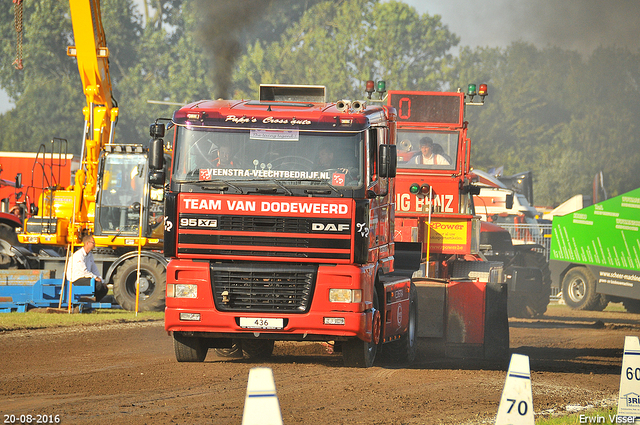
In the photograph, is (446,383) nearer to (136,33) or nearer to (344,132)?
(344,132)

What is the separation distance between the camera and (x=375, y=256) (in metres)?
10.7

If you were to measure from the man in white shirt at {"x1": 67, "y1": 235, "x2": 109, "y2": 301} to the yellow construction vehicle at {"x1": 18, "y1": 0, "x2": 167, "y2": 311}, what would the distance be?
611 mm

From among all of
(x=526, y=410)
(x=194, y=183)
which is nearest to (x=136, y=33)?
(x=194, y=183)

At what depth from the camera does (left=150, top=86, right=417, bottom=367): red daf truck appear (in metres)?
9.89

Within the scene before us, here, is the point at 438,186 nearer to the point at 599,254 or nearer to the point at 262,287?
the point at 262,287

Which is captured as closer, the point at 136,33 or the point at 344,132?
the point at 344,132

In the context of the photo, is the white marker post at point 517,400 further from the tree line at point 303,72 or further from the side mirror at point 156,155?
the tree line at point 303,72

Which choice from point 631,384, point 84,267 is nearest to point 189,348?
point 631,384

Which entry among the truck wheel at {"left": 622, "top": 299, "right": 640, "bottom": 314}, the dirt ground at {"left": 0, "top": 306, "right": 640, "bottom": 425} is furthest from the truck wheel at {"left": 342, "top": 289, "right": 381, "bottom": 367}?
the truck wheel at {"left": 622, "top": 299, "right": 640, "bottom": 314}

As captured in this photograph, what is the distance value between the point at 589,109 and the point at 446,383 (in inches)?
2044

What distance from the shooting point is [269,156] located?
1008 cm

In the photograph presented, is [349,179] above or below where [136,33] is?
below

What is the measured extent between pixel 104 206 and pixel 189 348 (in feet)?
29.1

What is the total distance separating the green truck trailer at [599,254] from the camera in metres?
23.1
